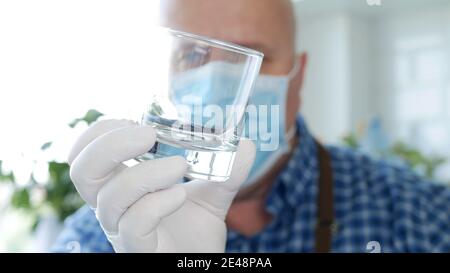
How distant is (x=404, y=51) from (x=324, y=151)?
1066mm

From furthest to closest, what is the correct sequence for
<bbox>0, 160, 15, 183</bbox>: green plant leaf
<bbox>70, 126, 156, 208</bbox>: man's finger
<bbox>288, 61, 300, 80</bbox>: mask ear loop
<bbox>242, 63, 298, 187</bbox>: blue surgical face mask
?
<bbox>0, 160, 15, 183</bbox>: green plant leaf
<bbox>288, 61, 300, 80</bbox>: mask ear loop
<bbox>242, 63, 298, 187</bbox>: blue surgical face mask
<bbox>70, 126, 156, 208</bbox>: man's finger

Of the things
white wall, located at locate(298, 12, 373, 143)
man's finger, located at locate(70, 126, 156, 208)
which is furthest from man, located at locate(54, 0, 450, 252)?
white wall, located at locate(298, 12, 373, 143)

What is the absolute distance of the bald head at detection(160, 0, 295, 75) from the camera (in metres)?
0.56

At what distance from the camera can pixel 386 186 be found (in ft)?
2.71

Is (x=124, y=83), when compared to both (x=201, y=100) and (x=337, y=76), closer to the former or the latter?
(x=201, y=100)

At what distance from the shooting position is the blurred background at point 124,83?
Result: 58 centimetres

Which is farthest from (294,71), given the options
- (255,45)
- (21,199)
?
(21,199)

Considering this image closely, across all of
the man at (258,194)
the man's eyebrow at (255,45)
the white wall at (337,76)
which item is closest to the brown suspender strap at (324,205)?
the man at (258,194)

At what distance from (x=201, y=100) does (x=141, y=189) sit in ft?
0.21

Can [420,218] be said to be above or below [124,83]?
below

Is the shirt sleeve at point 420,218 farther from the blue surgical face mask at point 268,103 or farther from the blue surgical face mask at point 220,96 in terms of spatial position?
the blue surgical face mask at point 220,96

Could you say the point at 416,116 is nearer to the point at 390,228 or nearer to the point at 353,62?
the point at 353,62

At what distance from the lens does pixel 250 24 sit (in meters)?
0.63

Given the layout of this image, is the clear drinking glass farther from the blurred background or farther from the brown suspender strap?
the brown suspender strap
